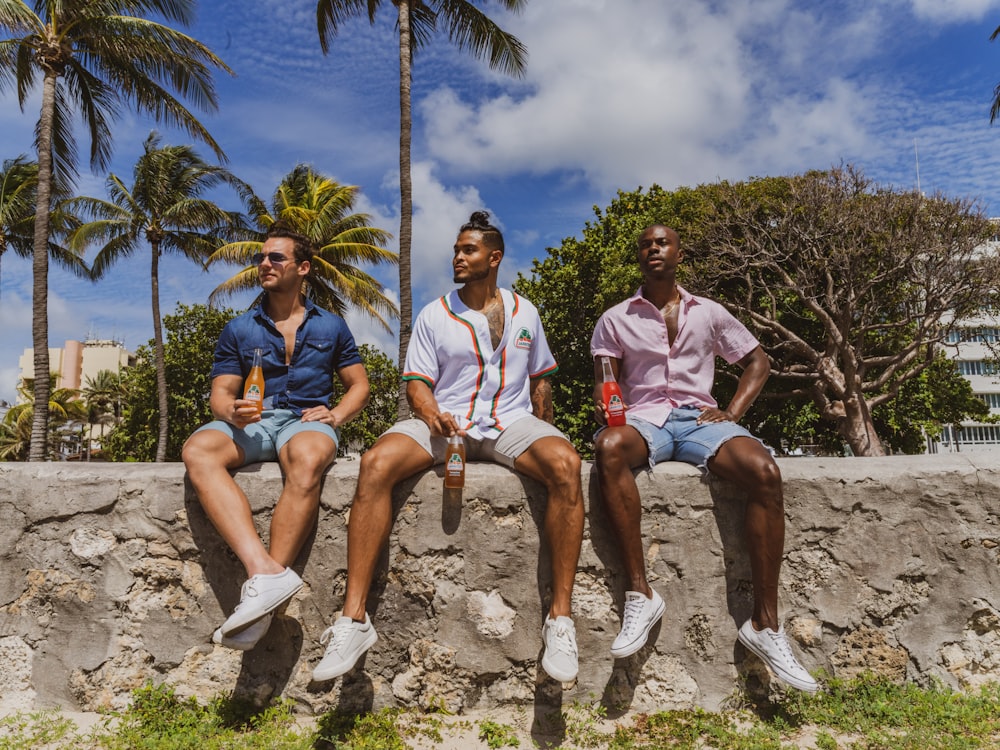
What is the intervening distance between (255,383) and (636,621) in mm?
2131

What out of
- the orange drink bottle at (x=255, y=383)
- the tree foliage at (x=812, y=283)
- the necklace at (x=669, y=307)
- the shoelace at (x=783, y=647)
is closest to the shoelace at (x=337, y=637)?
the orange drink bottle at (x=255, y=383)

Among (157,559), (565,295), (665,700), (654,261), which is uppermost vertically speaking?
(565,295)

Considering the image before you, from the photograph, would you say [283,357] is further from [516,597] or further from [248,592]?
[516,597]

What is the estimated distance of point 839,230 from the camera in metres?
14.8

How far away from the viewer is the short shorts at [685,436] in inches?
124

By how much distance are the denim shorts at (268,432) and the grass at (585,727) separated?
1.12 metres

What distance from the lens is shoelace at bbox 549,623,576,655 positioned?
2.79 metres

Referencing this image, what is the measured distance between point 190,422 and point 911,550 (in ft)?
78.9

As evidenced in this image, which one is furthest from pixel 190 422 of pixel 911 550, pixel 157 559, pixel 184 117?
pixel 911 550

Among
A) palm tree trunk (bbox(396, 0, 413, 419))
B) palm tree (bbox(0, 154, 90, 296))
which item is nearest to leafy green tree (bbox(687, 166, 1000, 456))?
palm tree trunk (bbox(396, 0, 413, 419))

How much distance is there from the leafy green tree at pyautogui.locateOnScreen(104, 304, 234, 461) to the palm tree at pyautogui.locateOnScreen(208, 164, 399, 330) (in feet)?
6.01

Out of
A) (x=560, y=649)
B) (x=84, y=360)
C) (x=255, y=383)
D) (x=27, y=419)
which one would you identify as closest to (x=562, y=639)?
(x=560, y=649)

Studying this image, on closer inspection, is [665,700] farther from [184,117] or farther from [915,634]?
[184,117]

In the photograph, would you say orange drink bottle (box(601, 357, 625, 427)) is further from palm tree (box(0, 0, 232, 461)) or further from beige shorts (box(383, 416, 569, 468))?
palm tree (box(0, 0, 232, 461))
